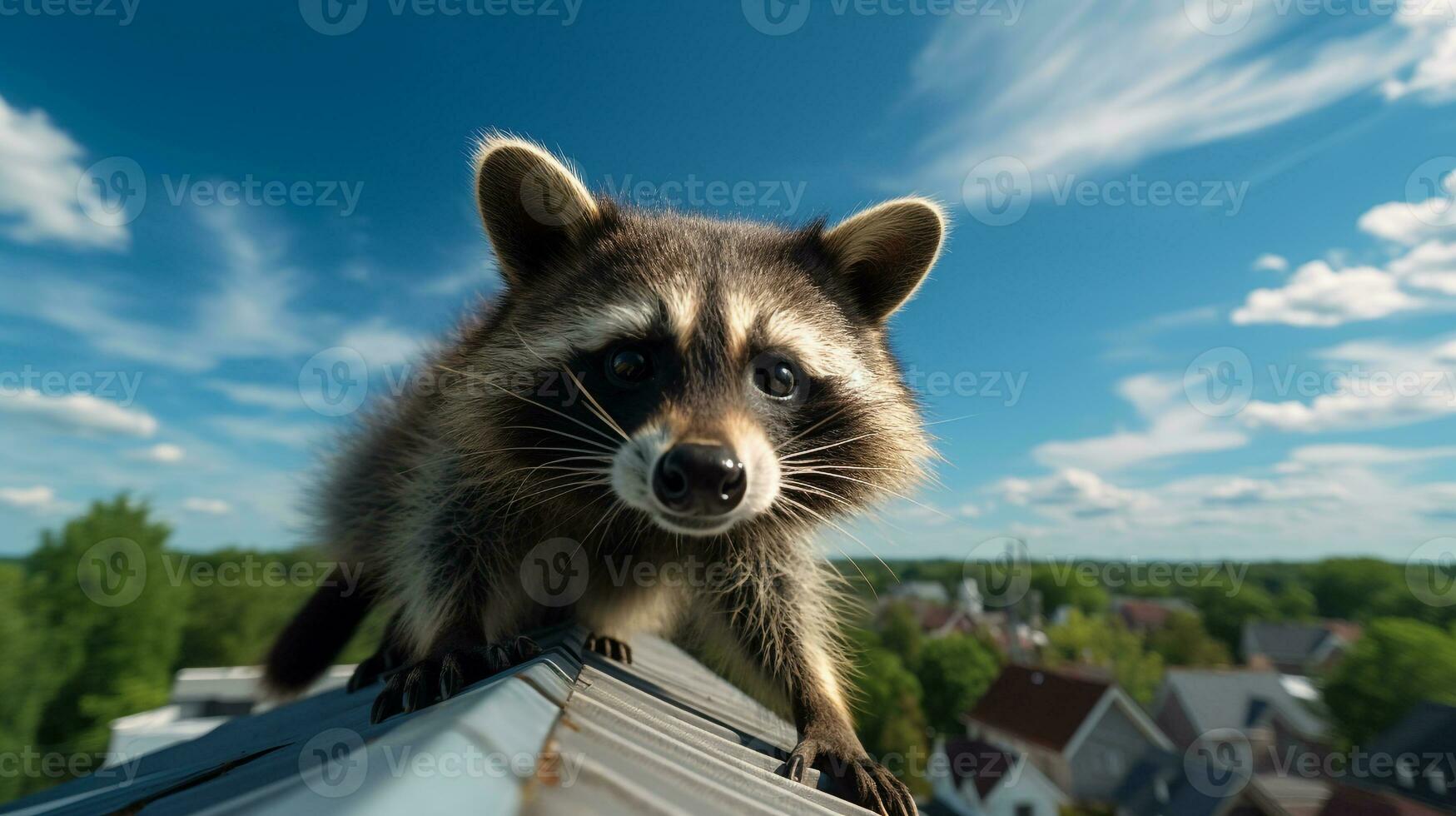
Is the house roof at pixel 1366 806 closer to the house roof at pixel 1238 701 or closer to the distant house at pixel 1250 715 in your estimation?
the distant house at pixel 1250 715

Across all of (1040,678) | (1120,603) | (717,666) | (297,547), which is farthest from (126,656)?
(1120,603)

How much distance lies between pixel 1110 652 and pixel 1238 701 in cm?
2196

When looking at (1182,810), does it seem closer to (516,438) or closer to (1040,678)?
(1040,678)

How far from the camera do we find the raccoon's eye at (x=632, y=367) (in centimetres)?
256

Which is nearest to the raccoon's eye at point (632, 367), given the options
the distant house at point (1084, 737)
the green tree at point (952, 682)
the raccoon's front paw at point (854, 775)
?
the raccoon's front paw at point (854, 775)

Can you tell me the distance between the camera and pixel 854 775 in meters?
2.28

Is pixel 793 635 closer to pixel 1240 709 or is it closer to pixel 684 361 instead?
pixel 684 361

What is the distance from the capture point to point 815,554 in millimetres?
3334

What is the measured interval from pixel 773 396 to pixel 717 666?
5.48 ft

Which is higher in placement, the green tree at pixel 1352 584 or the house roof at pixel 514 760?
the green tree at pixel 1352 584

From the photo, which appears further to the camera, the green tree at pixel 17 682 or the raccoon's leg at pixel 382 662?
the green tree at pixel 17 682

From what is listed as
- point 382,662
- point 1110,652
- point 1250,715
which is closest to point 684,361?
point 382,662

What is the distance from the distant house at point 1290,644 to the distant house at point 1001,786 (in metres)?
45.1

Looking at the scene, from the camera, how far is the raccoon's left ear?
3.16m
